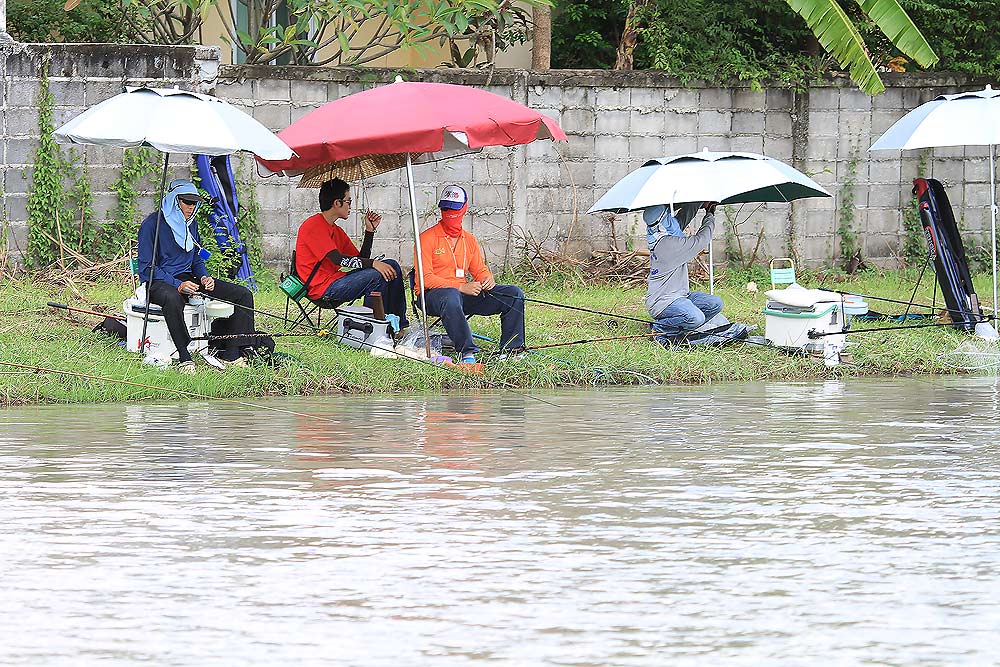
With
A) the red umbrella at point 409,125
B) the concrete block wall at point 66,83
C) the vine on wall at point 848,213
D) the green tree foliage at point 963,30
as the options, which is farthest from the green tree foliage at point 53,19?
the green tree foliage at point 963,30

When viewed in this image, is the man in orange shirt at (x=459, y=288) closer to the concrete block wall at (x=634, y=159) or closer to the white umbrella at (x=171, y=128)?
the white umbrella at (x=171, y=128)

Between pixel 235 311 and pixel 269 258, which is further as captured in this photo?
pixel 269 258

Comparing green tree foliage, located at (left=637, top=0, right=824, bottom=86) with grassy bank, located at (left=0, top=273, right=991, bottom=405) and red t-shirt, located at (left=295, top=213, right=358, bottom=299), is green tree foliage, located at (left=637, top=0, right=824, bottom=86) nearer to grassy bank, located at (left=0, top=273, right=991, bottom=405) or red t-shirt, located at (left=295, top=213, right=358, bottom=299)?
grassy bank, located at (left=0, top=273, right=991, bottom=405)

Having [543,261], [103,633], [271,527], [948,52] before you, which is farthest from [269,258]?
[103,633]

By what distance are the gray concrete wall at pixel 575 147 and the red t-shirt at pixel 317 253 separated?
2.98 m

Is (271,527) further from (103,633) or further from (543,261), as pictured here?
(543,261)

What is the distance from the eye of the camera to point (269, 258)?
1502cm

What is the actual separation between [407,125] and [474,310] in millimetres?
1647

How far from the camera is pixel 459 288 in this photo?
11.4m

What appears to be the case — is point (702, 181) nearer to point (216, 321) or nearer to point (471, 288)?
point (471, 288)

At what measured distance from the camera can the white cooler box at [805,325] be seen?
11.7 meters

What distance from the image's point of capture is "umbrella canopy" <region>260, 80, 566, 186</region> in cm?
1057

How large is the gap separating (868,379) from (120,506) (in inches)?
244

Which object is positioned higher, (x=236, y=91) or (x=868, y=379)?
(x=236, y=91)
